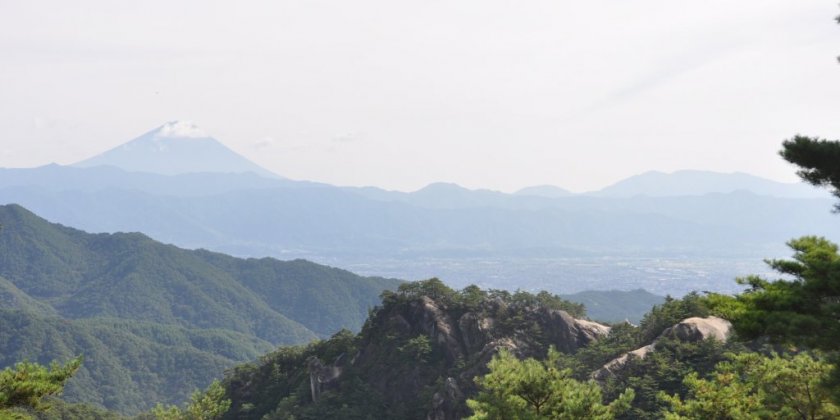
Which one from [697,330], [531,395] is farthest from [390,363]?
[531,395]

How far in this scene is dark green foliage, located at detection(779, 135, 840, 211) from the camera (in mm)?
14312

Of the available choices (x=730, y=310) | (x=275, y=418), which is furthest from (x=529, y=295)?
(x=730, y=310)

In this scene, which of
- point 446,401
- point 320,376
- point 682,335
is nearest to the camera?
point 682,335

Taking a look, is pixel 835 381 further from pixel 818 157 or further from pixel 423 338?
pixel 423 338

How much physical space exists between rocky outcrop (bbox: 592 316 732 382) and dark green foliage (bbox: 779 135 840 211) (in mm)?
37638

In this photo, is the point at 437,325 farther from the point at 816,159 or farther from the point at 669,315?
the point at 816,159

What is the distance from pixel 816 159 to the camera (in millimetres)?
14594

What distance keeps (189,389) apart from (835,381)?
212 m

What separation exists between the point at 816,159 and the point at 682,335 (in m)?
40.1

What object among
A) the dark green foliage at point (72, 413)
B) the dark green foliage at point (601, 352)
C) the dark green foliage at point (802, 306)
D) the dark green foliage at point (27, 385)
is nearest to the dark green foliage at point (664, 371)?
the dark green foliage at point (601, 352)

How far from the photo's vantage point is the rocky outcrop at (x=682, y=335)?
164ft

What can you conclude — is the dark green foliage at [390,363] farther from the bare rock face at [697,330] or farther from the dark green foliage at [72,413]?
the dark green foliage at [72,413]

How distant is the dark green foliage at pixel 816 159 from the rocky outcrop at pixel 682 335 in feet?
123

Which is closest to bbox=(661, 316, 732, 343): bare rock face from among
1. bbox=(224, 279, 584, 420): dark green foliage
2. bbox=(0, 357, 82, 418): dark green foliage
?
bbox=(224, 279, 584, 420): dark green foliage
